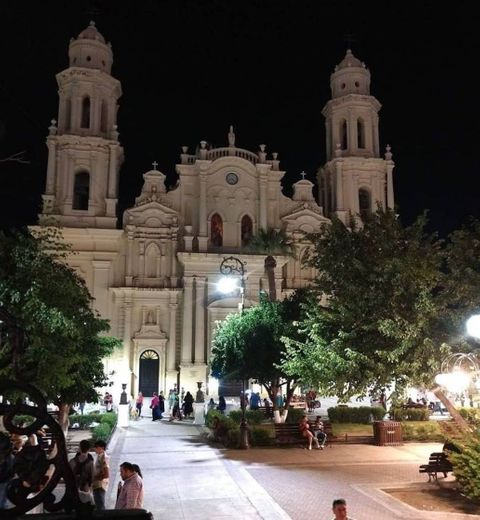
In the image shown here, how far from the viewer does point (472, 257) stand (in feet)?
60.8

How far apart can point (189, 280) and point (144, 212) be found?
6.82 meters

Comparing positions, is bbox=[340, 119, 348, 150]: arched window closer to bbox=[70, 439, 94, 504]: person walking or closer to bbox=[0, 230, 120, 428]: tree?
bbox=[0, 230, 120, 428]: tree

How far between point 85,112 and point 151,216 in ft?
34.9

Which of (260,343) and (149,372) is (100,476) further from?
(149,372)

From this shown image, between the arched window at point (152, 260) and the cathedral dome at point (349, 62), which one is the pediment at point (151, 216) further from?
the cathedral dome at point (349, 62)

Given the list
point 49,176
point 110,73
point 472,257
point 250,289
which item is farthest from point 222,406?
point 110,73

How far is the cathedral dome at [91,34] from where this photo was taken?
47250 millimetres

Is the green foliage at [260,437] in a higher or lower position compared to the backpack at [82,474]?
lower

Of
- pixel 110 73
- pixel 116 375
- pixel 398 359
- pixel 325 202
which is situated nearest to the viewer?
pixel 398 359

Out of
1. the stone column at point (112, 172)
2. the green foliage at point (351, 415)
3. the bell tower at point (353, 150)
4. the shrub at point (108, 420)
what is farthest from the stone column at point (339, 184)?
the shrub at point (108, 420)

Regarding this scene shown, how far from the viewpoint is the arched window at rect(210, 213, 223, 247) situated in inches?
1863

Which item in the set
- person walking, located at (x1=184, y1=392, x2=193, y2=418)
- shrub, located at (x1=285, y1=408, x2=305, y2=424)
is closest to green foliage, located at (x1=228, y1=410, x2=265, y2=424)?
shrub, located at (x1=285, y1=408, x2=305, y2=424)

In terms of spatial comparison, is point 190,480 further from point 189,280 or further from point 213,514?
point 189,280

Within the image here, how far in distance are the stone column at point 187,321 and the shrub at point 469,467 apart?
3223 centimetres
